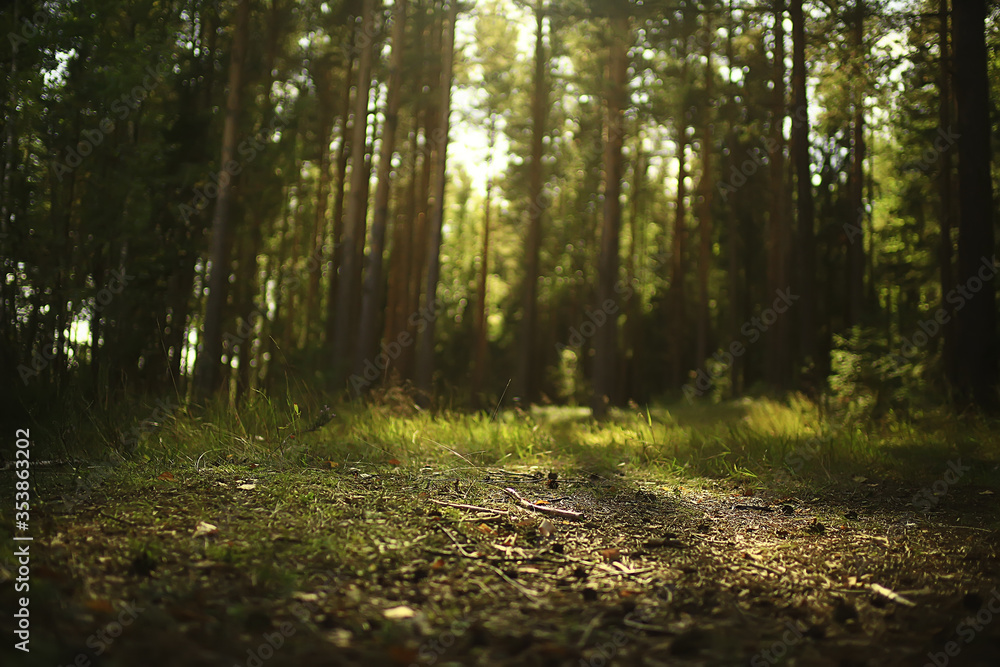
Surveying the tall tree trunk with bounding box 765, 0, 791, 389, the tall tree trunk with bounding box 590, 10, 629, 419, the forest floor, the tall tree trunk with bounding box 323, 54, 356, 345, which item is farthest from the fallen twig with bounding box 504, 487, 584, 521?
the tall tree trunk with bounding box 323, 54, 356, 345

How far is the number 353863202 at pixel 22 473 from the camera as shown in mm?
3020

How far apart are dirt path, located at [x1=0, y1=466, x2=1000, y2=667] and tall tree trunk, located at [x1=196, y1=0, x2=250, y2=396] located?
8.51m

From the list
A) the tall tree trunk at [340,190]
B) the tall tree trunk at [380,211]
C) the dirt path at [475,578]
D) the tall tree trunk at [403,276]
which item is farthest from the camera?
the tall tree trunk at [403,276]

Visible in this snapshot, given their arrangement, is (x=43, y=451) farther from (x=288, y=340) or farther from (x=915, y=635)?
(x=288, y=340)

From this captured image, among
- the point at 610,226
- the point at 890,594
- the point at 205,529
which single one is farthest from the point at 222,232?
the point at 890,594

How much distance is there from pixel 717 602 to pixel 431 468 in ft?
8.01

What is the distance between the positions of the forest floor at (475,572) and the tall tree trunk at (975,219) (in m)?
4.35

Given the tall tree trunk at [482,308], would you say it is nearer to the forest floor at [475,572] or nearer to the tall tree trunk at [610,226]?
the tall tree trunk at [610,226]

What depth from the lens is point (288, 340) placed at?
1795 centimetres

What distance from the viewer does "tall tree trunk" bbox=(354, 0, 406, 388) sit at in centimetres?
1277

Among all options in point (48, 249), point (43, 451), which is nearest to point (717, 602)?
point (43, 451)

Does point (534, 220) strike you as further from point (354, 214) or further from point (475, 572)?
point (475, 572)

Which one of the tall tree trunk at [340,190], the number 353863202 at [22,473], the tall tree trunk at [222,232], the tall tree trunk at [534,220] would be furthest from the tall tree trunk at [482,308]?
the number 353863202 at [22,473]

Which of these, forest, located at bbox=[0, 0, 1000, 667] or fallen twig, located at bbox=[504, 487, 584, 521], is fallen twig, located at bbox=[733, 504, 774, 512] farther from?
fallen twig, located at bbox=[504, 487, 584, 521]
